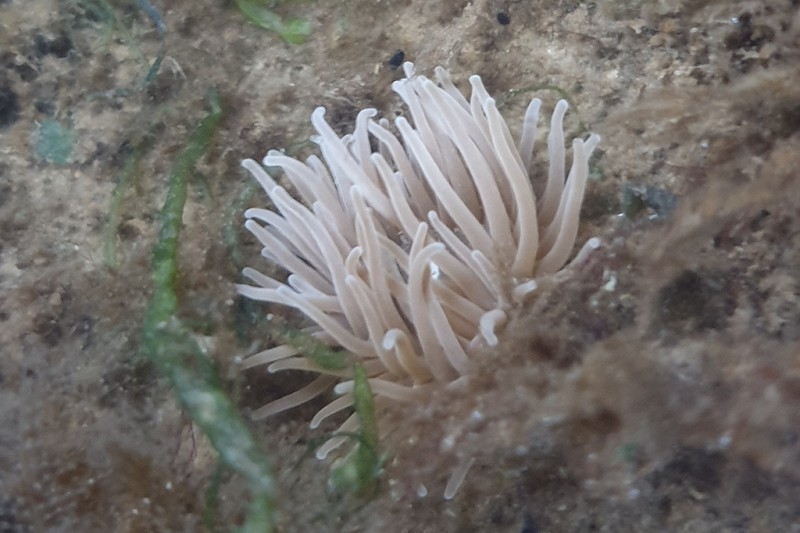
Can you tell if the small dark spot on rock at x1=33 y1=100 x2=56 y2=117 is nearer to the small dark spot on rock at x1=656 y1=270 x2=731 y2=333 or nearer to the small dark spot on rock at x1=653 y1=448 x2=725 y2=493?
the small dark spot on rock at x1=656 y1=270 x2=731 y2=333

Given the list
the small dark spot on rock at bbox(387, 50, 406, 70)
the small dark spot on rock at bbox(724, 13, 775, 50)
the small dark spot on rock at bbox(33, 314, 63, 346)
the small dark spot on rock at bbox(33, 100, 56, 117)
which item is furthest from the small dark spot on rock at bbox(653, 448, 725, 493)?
the small dark spot on rock at bbox(33, 100, 56, 117)

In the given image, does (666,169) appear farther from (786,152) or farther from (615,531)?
(615,531)

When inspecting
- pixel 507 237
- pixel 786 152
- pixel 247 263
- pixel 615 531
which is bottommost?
pixel 615 531

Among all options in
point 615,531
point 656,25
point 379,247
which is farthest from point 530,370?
point 656,25

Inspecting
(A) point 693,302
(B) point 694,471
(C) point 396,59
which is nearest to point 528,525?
(B) point 694,471

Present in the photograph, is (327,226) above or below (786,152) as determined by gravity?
below

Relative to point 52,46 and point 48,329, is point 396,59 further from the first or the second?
point 48,329
